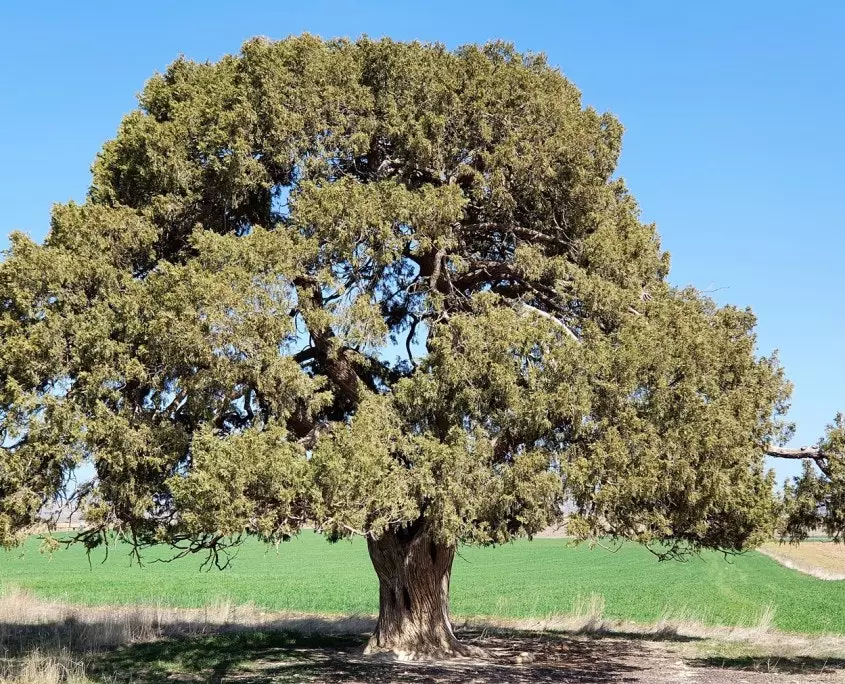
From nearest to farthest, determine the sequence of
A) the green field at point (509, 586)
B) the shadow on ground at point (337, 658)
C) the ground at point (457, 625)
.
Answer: the shadow on ground at point (337, 658) → the ground at point (457, 625) → the green field at point (509, 586)

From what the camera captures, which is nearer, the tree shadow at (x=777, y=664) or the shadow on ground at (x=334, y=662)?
the shadow on ground at (x=334, y=662)

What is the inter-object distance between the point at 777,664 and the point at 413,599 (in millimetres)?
7440

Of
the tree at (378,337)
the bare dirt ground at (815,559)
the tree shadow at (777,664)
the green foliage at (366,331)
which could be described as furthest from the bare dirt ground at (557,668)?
the bare dirt ground at (815,559)

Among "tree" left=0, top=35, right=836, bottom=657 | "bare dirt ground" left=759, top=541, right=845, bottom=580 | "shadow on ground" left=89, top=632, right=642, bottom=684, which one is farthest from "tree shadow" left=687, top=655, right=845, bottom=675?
"bare dirt ground" left=759, top=541, right=845, bottom=580

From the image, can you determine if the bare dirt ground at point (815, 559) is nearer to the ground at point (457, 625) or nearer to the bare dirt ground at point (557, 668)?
the ground at point (457, 625)

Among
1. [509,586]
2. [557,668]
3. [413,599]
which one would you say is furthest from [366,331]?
[509,586]

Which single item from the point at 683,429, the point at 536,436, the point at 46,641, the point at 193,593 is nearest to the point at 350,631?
the point at 46,641

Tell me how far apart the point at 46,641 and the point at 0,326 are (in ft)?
26.5

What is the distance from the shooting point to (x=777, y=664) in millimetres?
15969

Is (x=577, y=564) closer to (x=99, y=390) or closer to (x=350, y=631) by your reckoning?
(x=350, y=631)

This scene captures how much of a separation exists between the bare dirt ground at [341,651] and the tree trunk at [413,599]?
57 centimetres

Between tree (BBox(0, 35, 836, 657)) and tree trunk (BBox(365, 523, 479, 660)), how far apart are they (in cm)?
6

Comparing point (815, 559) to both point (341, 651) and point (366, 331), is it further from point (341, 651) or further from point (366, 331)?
point (366, 331)

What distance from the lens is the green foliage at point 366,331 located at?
38.2ft
